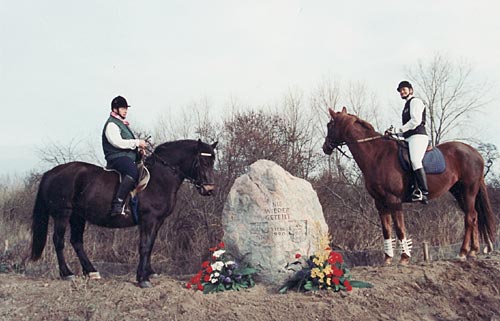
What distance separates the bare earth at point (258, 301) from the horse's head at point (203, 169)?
142 centimetres

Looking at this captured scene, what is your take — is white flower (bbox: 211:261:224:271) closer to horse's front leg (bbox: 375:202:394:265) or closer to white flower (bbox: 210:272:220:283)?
white flower (bbox: 210:272:220:283)

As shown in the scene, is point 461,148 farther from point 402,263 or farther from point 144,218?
point 144,218

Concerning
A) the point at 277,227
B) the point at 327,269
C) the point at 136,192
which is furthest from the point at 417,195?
the point at 136,192

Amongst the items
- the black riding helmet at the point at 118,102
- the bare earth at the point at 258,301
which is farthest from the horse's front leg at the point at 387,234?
the black riding helmet at the point at 118,102

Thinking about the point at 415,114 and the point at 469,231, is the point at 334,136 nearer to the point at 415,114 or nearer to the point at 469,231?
the point at 415,114

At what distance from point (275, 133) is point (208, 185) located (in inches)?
308

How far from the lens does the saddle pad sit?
7.94 metres

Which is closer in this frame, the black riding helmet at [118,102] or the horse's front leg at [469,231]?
the black riding helmet at [118,102]

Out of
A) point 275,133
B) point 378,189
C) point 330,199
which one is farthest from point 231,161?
point 378,189

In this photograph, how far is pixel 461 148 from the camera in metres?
8.52

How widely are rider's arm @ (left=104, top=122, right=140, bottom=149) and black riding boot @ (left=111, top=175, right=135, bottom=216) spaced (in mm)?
458

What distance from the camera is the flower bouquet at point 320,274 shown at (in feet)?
21.4

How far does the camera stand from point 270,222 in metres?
6.84

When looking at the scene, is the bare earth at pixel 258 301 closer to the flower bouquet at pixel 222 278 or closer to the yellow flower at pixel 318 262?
the flower bouquet at pixel 222 278
